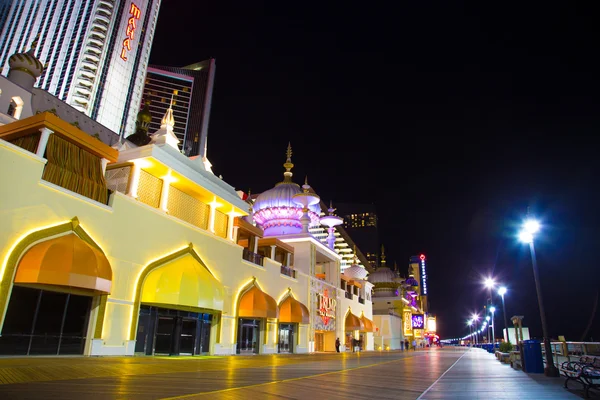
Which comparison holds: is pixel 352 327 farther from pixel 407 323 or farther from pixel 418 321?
pixel 418 321

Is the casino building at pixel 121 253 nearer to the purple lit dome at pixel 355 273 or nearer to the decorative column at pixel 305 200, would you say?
the decorative column at pixel 305 200

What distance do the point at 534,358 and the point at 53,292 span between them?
16.5 metres

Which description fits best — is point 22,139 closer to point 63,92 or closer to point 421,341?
point 63,92

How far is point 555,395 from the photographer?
750 centimetres

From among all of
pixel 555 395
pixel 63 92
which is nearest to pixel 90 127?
pixel 555 395

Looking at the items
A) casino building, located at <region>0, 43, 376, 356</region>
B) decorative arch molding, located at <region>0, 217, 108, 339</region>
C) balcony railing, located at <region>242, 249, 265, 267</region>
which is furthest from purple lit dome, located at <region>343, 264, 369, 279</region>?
decorative arch molding, located at <region>0, 217, 108, 339</region>

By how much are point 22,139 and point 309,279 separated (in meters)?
22.3

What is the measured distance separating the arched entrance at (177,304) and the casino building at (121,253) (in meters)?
0.05

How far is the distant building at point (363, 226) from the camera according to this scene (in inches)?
5782

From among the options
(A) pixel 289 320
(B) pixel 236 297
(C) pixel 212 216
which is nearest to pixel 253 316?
(B) pixel 236 297

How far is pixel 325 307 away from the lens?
34.7 m

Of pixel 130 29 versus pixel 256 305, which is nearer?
pixel 256 305

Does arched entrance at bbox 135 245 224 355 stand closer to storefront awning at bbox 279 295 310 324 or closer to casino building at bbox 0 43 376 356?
casino building at bbox 0 43 376 356

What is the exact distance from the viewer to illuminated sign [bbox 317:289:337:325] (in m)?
33.8
